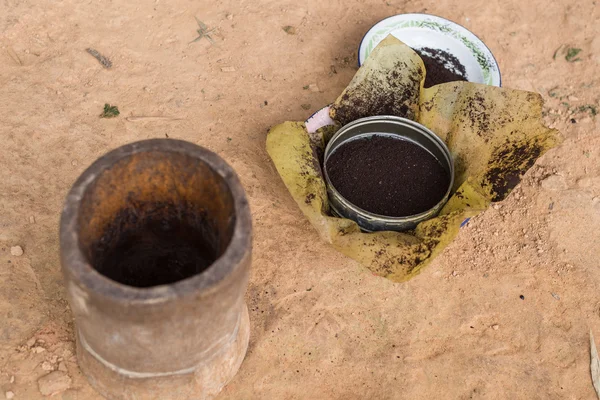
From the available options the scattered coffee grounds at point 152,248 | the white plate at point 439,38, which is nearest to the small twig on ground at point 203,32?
the white plate at point 439,38

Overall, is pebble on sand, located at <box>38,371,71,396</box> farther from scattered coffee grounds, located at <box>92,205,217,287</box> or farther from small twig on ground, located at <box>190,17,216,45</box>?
small twig on ground, located at <box>190,17,216,45</box>

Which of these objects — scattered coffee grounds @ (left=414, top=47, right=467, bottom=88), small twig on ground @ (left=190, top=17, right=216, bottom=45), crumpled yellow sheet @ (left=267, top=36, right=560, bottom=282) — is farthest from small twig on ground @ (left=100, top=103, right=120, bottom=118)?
scattered coffee grounds @ (left=414, top=47, right=467, bottom=88)

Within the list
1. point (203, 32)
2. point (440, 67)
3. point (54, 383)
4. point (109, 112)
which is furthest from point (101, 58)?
point (440, 67)

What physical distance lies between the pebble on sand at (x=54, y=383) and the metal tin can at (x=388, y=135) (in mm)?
1648

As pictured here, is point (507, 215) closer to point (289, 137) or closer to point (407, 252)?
point (407, 252)

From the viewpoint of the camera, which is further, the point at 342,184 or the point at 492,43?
the point at 492,43

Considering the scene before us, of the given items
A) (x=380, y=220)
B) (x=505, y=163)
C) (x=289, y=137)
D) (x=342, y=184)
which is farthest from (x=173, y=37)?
(x=505, y=163)

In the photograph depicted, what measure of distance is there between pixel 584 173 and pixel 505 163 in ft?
2.81

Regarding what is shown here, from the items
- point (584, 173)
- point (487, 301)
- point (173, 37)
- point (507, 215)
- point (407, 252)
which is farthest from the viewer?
point (173, 37)

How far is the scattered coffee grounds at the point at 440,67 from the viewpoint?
390 cm

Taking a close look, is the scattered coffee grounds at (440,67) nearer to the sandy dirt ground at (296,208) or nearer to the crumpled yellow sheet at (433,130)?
the crumpled yellow sheet at (433,130)

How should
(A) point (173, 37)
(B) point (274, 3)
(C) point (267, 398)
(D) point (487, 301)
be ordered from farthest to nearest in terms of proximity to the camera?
(B) point (274, 3) → (A) point (173, 37) → (D) point (487, 301) → (C) point (267, 398)

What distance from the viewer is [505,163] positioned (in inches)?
134

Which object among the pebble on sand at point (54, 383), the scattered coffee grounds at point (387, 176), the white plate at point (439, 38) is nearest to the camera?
the pebble on sand at point (54, 383)
